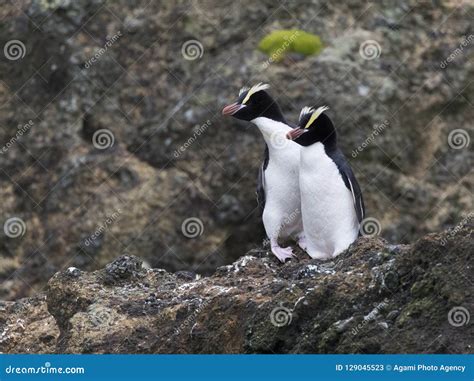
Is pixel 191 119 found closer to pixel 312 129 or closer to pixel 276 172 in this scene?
pixel 276 172

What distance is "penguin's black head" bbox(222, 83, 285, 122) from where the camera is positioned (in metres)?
10.6

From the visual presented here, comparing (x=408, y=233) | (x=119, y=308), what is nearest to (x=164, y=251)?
(x=408, y=233)

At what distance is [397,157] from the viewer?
48.7 feet

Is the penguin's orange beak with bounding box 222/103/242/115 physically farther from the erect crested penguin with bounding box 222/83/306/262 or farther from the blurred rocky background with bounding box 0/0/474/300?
the blurred rocky background with bounding box 0/0/474/300

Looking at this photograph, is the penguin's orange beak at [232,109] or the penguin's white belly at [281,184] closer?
the penguin's white belly at [281,184]

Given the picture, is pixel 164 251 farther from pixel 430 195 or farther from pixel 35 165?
pixel 430 195

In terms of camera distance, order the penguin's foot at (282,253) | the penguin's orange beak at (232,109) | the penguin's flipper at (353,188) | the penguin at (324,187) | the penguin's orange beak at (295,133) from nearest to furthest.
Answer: the penguin's foot at (282,253) < the penguin's orange beak at (295,133) < the penguin at (324,187) < the penguin's flipper at (353,188) < the penguin's orange beak at (232,109)

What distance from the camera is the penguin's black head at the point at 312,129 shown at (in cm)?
977

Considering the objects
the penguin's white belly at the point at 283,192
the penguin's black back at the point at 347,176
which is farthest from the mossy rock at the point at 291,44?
the penguin's black back at the point at 347,176

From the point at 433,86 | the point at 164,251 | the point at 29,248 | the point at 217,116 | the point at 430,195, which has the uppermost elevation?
the point at 433,86

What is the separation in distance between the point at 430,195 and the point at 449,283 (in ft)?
26.8

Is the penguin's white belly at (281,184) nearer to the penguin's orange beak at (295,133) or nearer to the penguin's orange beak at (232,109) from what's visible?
the penguin's orange beak at (232,109)

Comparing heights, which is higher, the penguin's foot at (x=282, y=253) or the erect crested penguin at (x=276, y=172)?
the erect crested penguin at (x=276, y=172)

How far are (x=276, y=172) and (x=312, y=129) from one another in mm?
695
